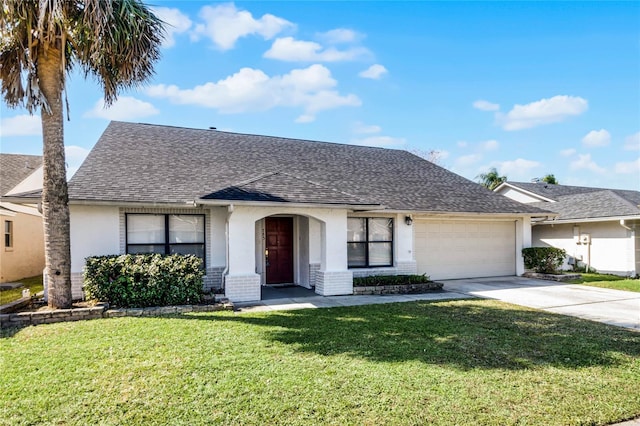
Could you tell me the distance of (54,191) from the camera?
881cm

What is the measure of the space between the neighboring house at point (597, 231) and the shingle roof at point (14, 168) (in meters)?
25.9

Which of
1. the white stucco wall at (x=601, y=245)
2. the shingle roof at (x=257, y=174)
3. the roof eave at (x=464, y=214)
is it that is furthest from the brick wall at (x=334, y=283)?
the white stucco wall at (x=601, y=245)

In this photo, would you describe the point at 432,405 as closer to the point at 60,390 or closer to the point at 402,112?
the point at 60,390

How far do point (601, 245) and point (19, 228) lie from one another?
2663 centimetres

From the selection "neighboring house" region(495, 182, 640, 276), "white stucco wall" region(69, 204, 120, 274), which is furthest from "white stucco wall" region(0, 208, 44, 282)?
"neighboring house" region(495, 182, 640, 276)

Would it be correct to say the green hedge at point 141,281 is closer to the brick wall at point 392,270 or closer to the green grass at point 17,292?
the green grass at point 17,292

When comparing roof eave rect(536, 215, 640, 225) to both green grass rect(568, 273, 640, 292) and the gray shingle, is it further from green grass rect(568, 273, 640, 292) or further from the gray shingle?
green grass rect(568, 273, 640, 292)

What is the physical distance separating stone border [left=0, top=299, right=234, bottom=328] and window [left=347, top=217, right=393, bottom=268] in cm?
531

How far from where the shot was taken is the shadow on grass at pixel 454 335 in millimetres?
5957

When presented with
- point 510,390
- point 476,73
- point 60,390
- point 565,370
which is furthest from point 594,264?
point 60,390

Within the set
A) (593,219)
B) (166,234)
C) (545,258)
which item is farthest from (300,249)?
(593,219)

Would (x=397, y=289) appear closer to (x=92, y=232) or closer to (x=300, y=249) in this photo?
(x=300, y=249)

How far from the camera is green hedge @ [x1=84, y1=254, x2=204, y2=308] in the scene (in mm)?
9219

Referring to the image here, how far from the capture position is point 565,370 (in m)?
5.45
